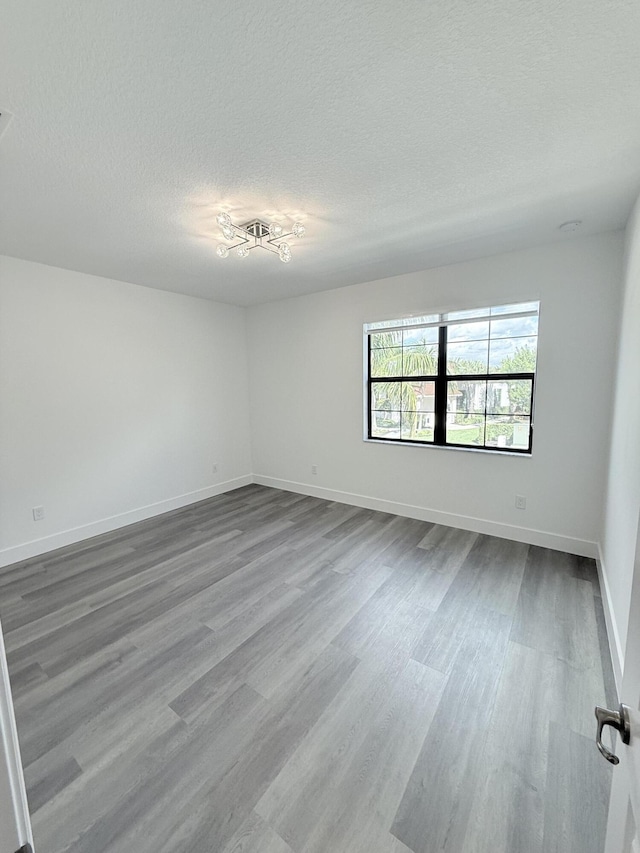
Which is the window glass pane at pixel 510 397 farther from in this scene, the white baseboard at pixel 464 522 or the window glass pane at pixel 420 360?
the white baseboard at pixel 464 522

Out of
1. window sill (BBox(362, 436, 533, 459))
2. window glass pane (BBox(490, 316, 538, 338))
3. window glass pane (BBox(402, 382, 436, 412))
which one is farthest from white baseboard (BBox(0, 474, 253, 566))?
window glass pane (BBox(490, 316, 538, 338))

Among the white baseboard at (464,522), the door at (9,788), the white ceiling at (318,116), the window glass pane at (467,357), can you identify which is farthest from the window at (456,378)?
the door at (9,788)

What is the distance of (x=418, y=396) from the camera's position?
3.66m

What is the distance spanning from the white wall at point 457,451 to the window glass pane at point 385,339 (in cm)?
18

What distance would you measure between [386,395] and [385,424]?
0.33m

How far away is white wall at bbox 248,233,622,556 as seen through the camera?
2.70 m

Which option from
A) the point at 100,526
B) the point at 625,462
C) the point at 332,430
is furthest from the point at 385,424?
the point at 100,526

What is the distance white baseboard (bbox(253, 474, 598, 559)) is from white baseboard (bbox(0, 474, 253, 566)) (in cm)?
106

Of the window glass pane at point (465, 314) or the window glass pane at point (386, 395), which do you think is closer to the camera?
the window glass pane at point (465, 314)

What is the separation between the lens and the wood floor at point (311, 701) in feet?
3.80

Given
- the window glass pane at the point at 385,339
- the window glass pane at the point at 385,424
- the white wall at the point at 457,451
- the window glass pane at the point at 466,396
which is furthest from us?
the window glass pane at the point at 385,424

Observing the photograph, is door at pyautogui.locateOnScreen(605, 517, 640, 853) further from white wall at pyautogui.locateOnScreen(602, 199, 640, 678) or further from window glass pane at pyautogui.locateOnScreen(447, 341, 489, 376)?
window glass pane at pyautogui.locateOnScreen(447, 341, 489, 376)

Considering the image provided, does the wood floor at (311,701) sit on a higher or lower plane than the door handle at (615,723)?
lower

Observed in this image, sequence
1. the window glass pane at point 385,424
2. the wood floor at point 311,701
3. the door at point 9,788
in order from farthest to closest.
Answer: the window glass pane at point 385,424
the wood floor at point 311,701
the door at point 9,788
